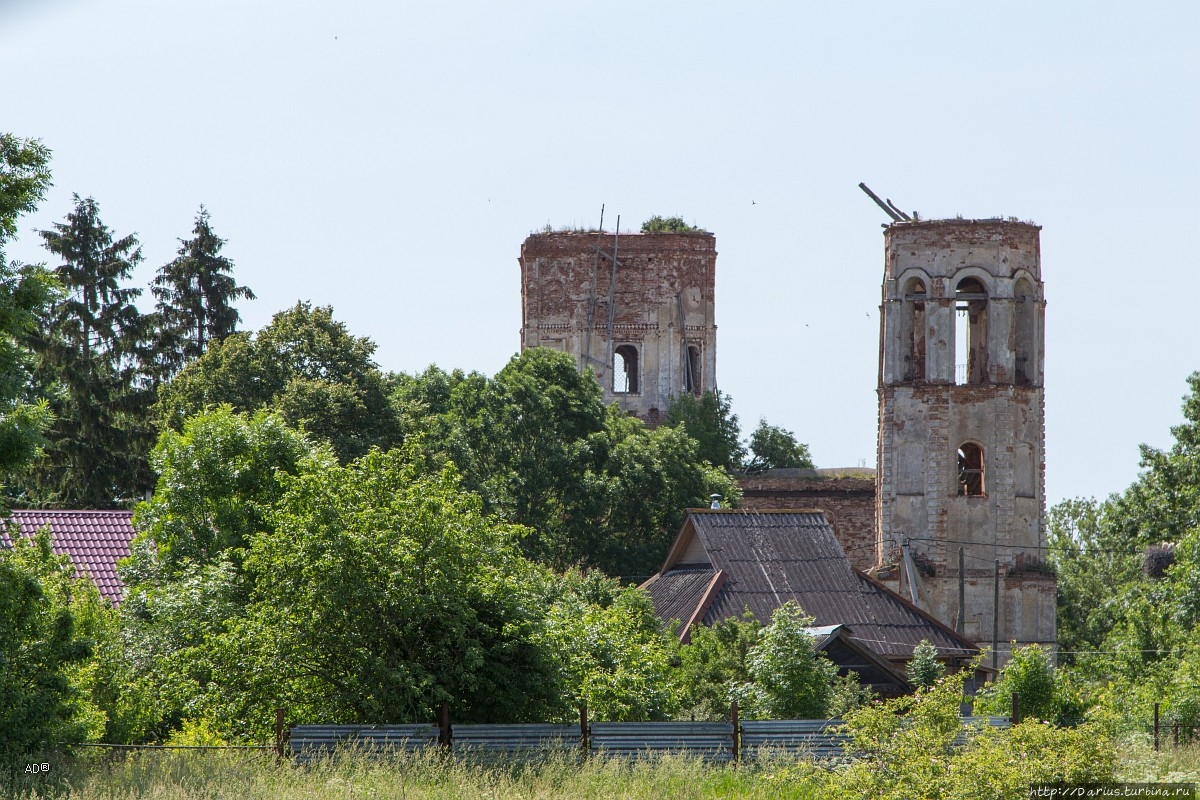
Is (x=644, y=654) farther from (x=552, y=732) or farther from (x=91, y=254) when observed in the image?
(x=91, y=254)

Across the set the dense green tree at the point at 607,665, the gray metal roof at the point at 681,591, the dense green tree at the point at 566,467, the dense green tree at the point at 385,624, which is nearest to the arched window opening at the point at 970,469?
the dense green tree at the point at 566,467

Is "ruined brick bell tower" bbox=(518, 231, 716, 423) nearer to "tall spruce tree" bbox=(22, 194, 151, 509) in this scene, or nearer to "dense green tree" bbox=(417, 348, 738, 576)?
"dense green tree" bbox=(417, 348, 738, 576)

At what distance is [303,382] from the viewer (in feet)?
114

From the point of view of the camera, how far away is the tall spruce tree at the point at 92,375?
1475 inches

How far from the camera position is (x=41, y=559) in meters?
17.9

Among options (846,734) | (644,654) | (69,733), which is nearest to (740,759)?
(846,734)

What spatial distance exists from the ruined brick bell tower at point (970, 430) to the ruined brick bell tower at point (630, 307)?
10.6 metres

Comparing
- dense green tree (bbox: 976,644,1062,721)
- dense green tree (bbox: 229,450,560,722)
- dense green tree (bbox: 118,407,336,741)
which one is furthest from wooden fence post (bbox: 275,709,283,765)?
dense green tree (bbox: 976,644,1062,721)

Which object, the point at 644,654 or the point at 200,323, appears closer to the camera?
the point at 644,654

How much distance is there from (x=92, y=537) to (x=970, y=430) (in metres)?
19.6

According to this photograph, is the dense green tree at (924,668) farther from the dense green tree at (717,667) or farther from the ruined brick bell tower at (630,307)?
the ruined brick bell tower at (630,307)

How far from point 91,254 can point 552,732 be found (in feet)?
85.9

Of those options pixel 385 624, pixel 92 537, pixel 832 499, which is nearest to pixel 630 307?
pixel 832 499

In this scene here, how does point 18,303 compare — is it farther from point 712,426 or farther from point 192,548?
point 712,426
